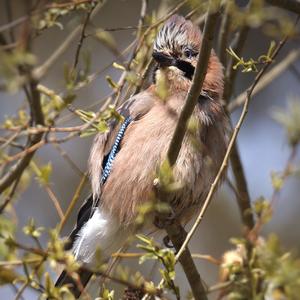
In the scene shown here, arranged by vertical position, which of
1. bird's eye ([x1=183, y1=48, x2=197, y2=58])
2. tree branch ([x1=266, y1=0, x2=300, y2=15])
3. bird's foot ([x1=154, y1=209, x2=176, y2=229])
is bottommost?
bird's foot ([x1=154, y1=209, x2=176, y2=229])

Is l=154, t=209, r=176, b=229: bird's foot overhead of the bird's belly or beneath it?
beneath

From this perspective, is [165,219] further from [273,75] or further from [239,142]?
[239,142]

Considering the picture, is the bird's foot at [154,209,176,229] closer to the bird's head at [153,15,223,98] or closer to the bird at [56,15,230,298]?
the bird at [56,15,230,298]

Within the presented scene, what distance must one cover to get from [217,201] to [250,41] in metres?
1.90

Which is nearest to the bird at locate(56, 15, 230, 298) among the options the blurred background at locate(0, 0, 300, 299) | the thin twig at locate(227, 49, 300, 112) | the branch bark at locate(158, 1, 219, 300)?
the thin twig at locate(227, 49, 300, 112)

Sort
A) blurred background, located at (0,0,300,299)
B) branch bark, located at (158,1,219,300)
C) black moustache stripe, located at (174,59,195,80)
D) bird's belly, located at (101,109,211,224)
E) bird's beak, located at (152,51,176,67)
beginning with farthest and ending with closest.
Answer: blurred background, located at (0,0,300,299) < black moustache stripe, located at (174,59,195,80) < bird's beak, located at (152,51,176,67) < bird's belly, located at (101,109,211,224) < branch bark, located at (158,1,219,300)

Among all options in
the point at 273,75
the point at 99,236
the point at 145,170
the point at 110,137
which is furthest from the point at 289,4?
the point at 99,236

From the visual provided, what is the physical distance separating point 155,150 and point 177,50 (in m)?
0.69

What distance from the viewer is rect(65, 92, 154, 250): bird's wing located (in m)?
4.75

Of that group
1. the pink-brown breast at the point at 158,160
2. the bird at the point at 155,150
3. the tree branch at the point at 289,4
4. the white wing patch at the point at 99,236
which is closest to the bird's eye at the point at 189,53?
the bird at the point at 155,150

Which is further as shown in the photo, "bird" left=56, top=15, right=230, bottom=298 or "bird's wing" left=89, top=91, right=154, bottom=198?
"bird's wing" left=89, top=91, right=154, bottom=198

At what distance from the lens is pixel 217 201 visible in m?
7.57

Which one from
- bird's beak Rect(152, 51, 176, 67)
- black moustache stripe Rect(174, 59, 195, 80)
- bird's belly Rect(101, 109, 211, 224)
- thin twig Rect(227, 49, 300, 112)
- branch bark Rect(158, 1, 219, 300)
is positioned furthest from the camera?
thin twig Rect(227, 49, 300, 112)

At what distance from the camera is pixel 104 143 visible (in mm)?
4918
